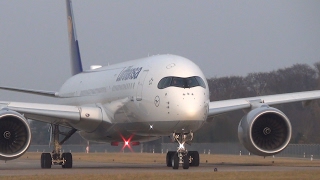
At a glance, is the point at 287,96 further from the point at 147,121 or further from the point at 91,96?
the point at 91,96

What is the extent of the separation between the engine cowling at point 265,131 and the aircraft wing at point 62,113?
612cm

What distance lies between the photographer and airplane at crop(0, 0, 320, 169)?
2559cm

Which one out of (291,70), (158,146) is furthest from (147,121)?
(291,70)

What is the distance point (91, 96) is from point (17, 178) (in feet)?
41.9

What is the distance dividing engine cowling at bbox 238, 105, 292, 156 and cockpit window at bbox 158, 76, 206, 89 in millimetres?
2429

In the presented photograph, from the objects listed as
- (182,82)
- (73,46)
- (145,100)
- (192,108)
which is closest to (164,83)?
A: (182,82)

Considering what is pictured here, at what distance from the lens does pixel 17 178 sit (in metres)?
20.7

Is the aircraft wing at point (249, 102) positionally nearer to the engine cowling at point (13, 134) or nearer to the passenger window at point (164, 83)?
the passenger window at point (164, 83)

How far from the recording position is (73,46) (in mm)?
41844

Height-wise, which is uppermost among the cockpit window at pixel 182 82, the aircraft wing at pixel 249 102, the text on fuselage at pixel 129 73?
the text on fuselage at pixel 129 73

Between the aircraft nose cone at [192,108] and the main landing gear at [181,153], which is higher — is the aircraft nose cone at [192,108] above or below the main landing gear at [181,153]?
above

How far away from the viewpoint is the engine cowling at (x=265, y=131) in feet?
88.7

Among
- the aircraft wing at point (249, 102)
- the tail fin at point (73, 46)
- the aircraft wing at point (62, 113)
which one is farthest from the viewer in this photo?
the tail fin at point (73, 46)

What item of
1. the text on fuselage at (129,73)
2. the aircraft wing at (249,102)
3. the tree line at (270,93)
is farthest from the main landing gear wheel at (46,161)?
the tree line at (270,93)
